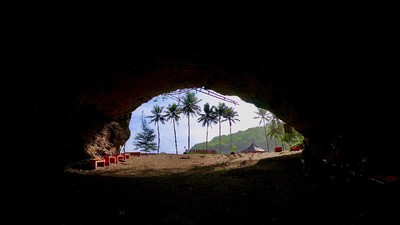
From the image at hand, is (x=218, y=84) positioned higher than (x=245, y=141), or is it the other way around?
(x=218, y=84)

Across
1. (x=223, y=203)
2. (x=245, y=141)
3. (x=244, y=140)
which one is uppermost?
(x=244, y=140)

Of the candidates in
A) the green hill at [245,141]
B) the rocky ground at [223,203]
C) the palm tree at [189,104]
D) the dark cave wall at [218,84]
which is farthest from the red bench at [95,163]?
the green hill at [245,141]

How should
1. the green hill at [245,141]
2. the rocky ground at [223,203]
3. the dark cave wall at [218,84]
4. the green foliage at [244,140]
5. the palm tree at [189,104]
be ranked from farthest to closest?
the green foliage at [244,140], the green hill at [245,141], the palm tree at [189,104], the dark cave wall at [218,84], the rocky ground at [223,203]

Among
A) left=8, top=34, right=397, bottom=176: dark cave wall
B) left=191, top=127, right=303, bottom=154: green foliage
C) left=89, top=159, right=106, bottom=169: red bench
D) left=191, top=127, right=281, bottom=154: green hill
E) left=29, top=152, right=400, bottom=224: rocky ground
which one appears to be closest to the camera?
Answer: left=29, top=152, right=400, bottom=224: rocky ground

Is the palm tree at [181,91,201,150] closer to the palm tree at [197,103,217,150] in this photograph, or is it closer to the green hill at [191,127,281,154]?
the palm tree at [197,103,217,150]

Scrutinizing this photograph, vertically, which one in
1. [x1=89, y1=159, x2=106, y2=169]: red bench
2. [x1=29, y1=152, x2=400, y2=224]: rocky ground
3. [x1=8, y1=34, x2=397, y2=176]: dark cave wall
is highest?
[x1=8, y1=34, x2=397, y2=176]: dark cave wall

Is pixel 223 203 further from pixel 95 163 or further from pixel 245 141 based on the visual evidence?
pixel 245 141

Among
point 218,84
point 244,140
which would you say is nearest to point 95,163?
point 218,84

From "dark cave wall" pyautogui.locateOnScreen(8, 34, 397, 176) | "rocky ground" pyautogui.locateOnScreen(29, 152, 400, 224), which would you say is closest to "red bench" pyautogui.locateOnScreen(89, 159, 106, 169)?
"dark cave wall" pyautogui.locateOnScreen(8, 34, 397, 176)

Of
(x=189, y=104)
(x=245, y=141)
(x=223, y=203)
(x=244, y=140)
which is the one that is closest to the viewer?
(x=223, y=203)

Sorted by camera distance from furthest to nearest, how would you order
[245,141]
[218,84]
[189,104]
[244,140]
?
[244,140], [245,141], [189,104], [218,84]

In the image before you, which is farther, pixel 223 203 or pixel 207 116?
pixel 207 116

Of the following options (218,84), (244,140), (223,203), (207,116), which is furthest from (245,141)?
(223,203)

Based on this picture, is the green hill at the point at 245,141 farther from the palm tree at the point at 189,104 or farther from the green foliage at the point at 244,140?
the palm tree at the point at 189,104
